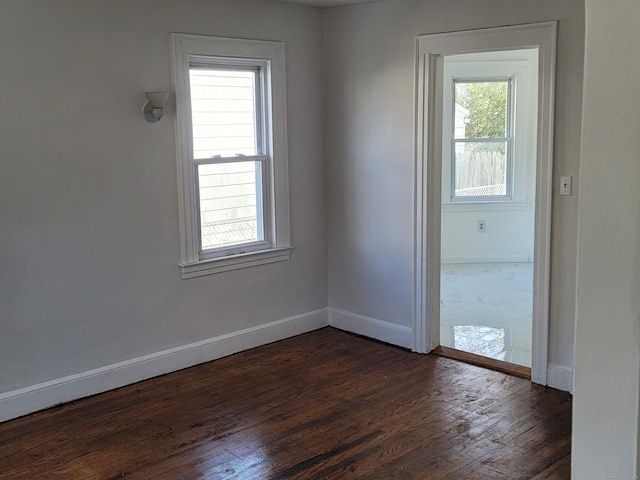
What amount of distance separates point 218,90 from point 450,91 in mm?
3621

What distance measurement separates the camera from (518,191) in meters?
7.60

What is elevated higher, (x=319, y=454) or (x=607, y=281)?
(x=607, y=281)

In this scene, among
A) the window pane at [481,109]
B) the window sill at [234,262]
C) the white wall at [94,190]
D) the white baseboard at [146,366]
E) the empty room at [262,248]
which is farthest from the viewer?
the window pane at [481,109]

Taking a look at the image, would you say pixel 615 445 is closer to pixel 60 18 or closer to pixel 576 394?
pixel 576 394

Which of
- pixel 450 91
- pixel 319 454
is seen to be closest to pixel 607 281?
pixel 319 454

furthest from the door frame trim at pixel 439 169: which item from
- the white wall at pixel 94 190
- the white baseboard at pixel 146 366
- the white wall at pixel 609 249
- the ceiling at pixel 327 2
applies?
the white wall at pixel 609 249

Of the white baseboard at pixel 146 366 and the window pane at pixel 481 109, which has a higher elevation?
the window pane at pixel 481 109

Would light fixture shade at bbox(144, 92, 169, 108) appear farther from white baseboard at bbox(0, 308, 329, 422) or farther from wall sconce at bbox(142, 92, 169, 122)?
white baseboard at bbox(0, 308, 329, 422)

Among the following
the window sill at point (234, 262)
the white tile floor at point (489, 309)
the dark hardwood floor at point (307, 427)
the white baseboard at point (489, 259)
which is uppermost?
the window sill at point (234, 262)

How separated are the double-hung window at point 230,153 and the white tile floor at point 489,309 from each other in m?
1.52

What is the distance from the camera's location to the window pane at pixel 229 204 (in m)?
4.53

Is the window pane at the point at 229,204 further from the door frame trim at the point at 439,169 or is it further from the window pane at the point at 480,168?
the window pane at the point at 480,168

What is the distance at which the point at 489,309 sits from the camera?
5.83 meters

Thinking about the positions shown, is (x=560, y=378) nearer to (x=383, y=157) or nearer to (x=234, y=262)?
(x=383, y=157)
